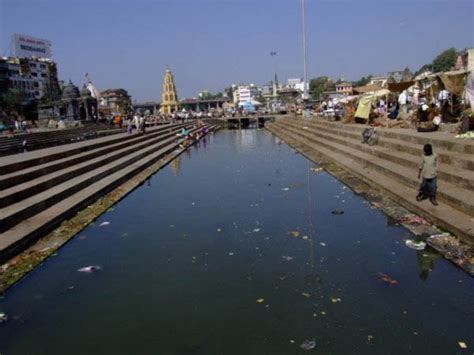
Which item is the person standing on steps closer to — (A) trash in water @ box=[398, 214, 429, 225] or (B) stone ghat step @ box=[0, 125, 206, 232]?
(A) trash in water @ box=[398, 214, 429, 225]

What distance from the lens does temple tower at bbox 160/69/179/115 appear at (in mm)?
122438

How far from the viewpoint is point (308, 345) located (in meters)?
4.18

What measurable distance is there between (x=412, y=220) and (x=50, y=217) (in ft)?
24.9

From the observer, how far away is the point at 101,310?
5184 mm


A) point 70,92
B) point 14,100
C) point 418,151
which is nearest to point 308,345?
point 418,151

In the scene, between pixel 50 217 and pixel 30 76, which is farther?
pixel 30 76

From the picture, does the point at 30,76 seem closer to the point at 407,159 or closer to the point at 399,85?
the point at 399,85

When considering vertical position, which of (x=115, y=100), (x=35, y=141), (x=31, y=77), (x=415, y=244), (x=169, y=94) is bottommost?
(x=415, y=244)

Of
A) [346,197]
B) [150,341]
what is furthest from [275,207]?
[150,341]

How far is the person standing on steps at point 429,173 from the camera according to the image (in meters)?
8.01

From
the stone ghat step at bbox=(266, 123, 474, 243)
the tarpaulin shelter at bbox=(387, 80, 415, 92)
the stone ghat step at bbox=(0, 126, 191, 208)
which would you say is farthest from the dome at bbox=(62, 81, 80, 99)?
the stone ghat step at bbox=(266, 123, 474, 243)

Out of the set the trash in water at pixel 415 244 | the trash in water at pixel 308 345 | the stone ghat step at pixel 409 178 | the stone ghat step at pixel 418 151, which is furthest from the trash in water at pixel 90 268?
the stone ghat step at pixel 418 151

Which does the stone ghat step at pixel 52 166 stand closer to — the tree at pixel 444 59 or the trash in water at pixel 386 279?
the trash in water at pixel 386 279

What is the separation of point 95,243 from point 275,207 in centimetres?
441
